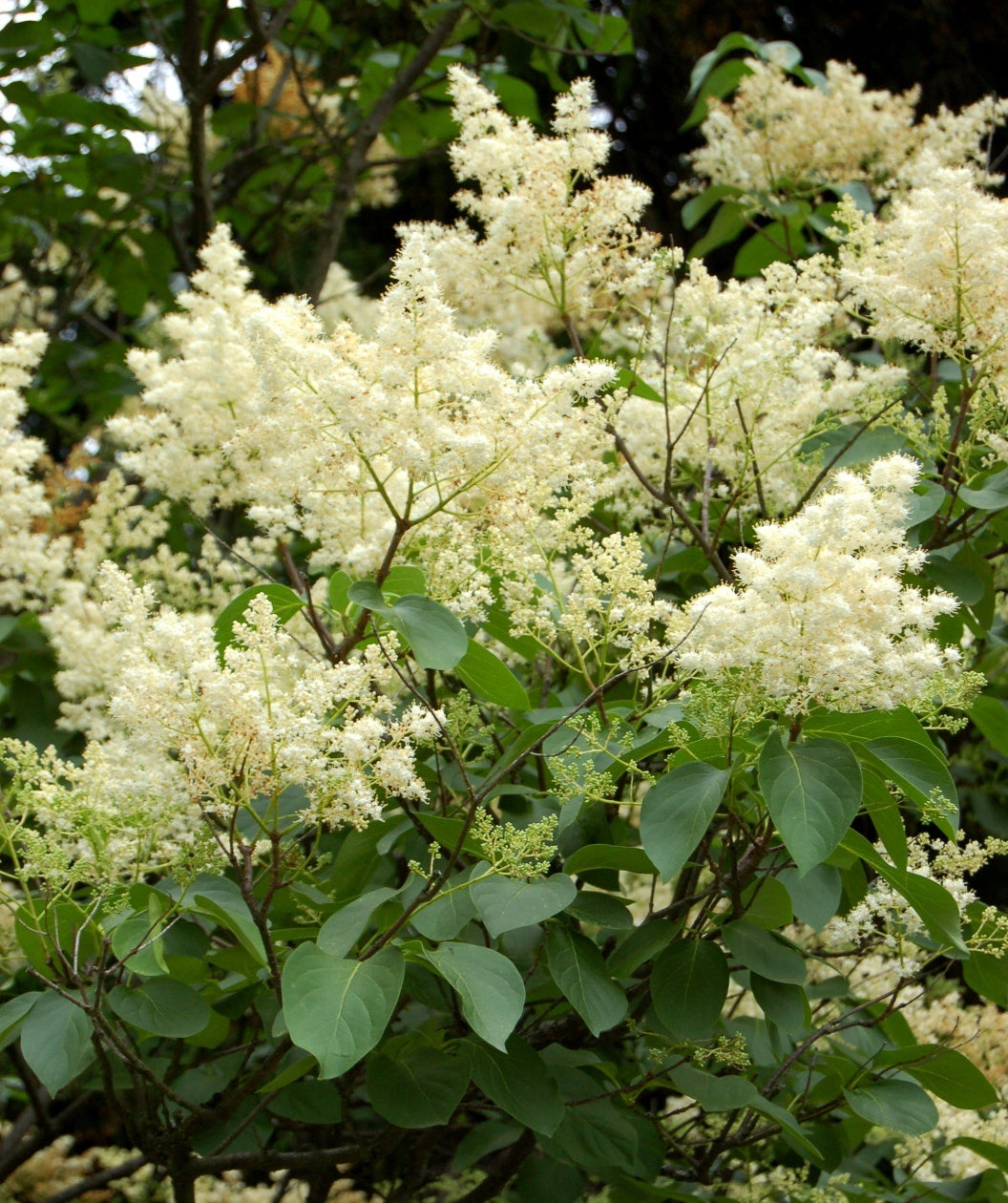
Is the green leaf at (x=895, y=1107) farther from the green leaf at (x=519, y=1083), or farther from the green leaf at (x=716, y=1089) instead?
the green leaf at (x=519, y=1083)

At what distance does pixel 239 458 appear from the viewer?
6.75ft

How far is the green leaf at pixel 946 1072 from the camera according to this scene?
179 cm

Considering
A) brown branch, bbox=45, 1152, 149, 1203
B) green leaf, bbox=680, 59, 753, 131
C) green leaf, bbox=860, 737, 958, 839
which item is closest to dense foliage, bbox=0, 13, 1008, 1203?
green leaf, bbox=860, 737, 958, 839

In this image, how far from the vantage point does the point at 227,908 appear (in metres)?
1.61

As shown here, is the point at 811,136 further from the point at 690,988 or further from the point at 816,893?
the point at 690,988

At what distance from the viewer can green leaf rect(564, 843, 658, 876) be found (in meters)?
1.58

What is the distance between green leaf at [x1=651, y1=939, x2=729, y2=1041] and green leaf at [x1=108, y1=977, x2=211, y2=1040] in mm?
595

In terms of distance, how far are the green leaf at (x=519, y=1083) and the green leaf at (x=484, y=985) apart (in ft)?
0.85

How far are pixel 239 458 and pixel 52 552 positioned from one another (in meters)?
0.91

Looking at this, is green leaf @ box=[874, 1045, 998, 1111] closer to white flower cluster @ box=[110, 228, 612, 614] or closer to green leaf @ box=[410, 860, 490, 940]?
green leaf @ box=[410, 860, 490, 940]

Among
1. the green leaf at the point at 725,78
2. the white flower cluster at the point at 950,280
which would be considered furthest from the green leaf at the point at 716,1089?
the green leaf at the point at 725,78

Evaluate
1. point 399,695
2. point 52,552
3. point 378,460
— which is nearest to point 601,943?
point 399,695

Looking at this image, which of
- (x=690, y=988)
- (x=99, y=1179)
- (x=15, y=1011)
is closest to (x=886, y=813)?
(x=690, y=988)

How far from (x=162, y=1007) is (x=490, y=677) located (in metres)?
0.60
